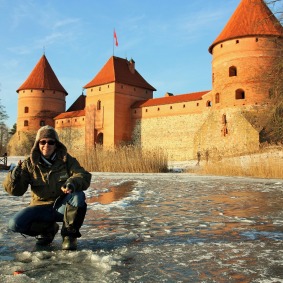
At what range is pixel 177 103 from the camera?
94.4 ft

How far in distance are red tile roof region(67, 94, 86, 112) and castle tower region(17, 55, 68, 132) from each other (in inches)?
37.9

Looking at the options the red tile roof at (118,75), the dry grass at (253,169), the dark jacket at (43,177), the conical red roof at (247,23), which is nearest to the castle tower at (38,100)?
the red tile roof at (118,75)

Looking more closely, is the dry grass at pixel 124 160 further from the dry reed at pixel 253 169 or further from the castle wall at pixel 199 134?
the castle wall at pixel 199 134

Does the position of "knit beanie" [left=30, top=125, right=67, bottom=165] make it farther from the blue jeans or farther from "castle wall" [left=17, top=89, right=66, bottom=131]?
"castle wall" [left=17, top=89, right=66, bottom=131]

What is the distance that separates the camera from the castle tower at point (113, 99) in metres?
31.9

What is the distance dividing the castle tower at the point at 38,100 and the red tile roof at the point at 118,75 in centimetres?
758

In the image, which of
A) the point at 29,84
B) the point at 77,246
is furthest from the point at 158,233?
the point at 29,84

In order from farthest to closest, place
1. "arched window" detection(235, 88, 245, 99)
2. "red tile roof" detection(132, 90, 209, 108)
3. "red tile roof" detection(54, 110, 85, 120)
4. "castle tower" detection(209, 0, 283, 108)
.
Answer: "red tile roof" detection(54, 110, 85, 120), "red tile roof" detection(132, 90, 209, 108), "arched window" detection(235, 88, 245, 99), "castle tower" detection(209, 0, 283, 108)

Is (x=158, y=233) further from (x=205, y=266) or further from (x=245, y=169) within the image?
(x=245, y=169)

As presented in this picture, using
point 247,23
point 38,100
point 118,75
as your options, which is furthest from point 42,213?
point 38,100

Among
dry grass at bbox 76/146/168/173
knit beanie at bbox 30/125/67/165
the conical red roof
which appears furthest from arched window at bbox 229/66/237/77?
knit beanie at bbox 30/125/67/165

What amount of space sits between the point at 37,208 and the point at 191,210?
2225 mm

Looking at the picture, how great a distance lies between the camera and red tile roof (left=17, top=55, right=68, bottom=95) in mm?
40281

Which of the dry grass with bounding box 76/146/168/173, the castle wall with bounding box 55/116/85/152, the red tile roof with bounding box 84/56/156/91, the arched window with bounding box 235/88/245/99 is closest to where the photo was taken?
the dry grass with bounding box 76/146/168/173
